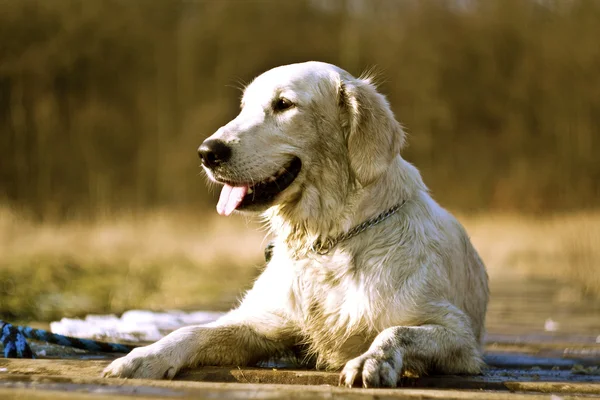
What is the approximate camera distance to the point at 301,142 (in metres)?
3.92

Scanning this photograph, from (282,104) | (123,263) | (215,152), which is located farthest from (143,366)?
(123,263)

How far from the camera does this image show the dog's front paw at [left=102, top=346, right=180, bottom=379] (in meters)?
3.25

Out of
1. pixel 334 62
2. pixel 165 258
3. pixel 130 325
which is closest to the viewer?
pixel 130 325

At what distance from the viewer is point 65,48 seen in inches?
585

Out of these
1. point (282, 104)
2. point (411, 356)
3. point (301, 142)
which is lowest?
point (411, 356)

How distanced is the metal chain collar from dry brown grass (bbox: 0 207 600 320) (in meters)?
2.76

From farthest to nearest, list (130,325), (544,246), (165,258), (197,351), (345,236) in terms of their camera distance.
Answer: (165,258) → (544,246) → (130,325) → (345,236) → (197,351)

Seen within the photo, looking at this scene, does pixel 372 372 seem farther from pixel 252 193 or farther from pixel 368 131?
pixel 368 131

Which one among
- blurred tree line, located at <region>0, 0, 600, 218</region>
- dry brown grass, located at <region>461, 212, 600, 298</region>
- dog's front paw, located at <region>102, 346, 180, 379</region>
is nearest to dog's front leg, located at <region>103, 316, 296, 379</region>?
dog's front paw, located at <region>102, 346, 180, 379</region>

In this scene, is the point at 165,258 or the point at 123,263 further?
the point at 165,258

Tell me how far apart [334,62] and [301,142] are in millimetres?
14721

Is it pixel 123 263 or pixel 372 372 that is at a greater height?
pixel 123 263

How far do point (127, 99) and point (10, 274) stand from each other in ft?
31.9

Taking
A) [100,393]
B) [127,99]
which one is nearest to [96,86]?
[127,99]
